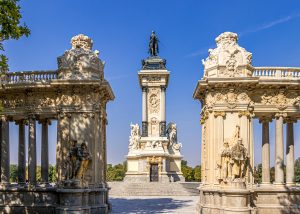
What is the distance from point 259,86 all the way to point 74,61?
33.5 ft

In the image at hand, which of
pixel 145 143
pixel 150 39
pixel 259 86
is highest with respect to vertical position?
pixel 150 39

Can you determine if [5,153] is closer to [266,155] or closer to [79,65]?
[79,65]

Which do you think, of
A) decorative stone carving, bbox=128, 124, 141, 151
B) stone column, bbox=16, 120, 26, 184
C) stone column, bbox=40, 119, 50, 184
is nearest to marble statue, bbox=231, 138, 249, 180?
stone column, bbox=40, 119, 50, 184

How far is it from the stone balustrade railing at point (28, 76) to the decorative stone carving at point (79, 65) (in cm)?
84

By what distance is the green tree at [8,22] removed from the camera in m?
17.9

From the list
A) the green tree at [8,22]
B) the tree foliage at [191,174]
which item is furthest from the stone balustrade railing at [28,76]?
the tree foliage at [191,174]

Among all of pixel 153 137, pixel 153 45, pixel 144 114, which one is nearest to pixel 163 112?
pixel 144 114

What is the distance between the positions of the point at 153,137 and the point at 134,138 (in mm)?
2311

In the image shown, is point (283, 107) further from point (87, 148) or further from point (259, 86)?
point (87, 148)

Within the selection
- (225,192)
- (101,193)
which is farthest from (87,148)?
(225,192)

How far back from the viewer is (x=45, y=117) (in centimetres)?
2583

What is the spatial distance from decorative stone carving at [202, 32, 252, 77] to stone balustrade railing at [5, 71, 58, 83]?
9040mm

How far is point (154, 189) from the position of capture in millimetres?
41531

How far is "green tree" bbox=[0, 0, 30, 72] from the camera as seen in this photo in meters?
17.9
